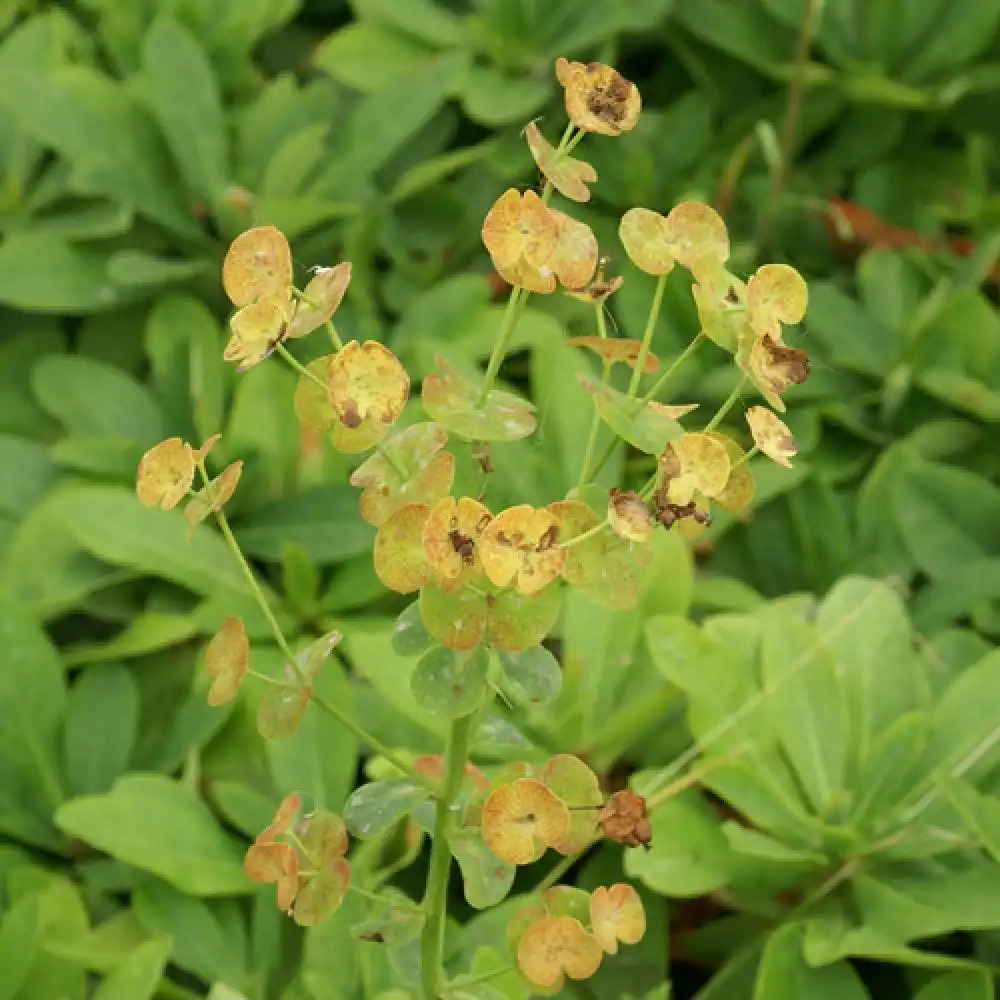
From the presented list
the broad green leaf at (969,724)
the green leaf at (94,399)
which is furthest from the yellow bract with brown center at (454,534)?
the green leaf at (94,399)

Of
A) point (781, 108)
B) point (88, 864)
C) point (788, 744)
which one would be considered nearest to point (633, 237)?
point (788, 744)

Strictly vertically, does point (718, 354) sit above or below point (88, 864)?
→ above

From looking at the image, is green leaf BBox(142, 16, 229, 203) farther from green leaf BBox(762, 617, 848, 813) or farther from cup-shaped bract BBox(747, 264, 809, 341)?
cup-shaped bract BBox(747, 264, 809, 341)

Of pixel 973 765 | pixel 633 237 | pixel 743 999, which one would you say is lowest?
pixel 743 999

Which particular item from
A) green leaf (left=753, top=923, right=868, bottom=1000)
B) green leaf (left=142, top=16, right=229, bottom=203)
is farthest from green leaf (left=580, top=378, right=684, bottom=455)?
green leaf (left=142, top=16, right=229, bottom=203)

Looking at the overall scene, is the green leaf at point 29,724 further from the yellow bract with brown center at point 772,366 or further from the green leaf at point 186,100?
the yellow bract with brown center at point 772,366

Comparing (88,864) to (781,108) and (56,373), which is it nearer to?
(56,373)

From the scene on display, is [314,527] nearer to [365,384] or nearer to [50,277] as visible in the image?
[50,277]
